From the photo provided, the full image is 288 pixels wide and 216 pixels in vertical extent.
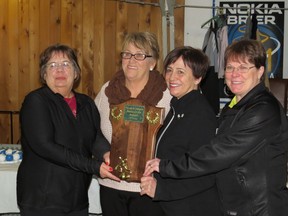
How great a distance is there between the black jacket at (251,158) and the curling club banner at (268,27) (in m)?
3.44

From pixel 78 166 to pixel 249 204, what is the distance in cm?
80

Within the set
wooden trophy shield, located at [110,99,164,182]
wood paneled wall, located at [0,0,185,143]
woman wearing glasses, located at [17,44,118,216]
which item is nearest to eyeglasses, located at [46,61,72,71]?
woman wearing glasses, located at [17,44,118,216]

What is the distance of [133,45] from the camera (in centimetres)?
202

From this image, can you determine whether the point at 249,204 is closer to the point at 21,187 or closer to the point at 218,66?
the point at 21,187

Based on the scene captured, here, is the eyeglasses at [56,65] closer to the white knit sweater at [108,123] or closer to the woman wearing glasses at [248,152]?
the white knit sweater at [108,123]

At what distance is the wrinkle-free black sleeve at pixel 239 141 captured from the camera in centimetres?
157

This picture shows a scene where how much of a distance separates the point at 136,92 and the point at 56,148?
0.50m

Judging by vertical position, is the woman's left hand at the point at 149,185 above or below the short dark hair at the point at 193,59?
below

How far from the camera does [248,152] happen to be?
62.8 inches

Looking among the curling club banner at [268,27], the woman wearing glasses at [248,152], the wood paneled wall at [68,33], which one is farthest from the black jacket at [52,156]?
the curling club banner at [268,27]

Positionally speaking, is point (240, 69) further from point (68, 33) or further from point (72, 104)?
point (68, 33)

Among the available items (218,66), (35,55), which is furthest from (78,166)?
(35,55)

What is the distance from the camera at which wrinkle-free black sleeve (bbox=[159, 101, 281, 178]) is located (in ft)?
5.15

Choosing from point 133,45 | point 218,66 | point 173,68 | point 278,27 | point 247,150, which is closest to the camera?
point 247,150
